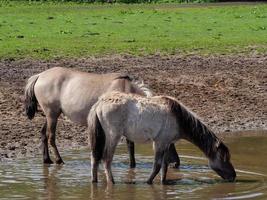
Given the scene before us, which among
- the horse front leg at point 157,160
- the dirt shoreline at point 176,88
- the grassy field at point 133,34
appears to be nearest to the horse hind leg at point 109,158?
the horse front leg at point 157,160

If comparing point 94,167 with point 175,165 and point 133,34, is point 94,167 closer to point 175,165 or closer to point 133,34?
point 175,165

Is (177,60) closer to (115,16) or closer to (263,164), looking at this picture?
(263,164)

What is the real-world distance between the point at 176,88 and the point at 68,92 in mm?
5300

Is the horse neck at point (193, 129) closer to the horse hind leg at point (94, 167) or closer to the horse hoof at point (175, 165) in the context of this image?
the horse hoof at point (175, 165)

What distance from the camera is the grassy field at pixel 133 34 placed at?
2286cm

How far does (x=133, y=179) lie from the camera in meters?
12.3

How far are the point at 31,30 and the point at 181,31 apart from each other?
5039mm

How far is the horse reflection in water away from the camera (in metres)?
11.7

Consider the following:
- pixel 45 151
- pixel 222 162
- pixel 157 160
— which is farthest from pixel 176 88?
pixel 157 160

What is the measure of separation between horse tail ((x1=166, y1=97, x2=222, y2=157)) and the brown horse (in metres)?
0.92

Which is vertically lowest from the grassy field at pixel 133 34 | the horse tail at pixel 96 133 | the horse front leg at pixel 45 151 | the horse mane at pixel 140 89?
the horse front leg at pixel 45 151

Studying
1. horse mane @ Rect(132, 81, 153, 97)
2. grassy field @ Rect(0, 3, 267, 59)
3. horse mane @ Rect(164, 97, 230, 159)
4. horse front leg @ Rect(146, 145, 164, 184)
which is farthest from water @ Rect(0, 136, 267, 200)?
grassy field @ Rect(0, 3, 267, 59)

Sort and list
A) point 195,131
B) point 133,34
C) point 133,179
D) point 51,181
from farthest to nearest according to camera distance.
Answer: point 133,34 < point 133,179 < point 51,181 < point 195,131

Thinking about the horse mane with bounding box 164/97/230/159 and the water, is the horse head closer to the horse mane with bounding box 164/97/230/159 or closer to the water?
the horse mane with bounding box 164/97/230/159
